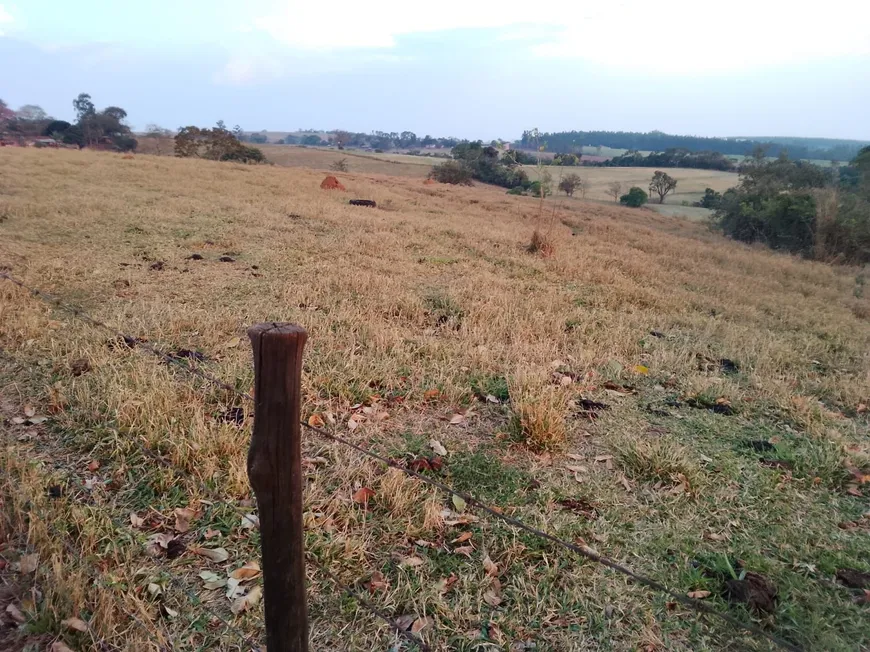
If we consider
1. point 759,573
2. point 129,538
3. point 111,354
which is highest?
point 111,354

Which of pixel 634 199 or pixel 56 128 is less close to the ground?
pixel 56 128

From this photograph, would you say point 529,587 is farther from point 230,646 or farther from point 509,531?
point 230,646

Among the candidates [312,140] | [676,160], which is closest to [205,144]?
[676,160]

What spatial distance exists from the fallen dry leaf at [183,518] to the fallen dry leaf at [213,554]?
0.20 metres

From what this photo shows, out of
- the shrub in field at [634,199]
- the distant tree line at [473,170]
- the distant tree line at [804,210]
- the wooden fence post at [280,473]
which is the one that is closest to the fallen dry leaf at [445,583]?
the wooden fence post at [280,473]

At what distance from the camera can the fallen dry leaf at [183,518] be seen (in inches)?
119

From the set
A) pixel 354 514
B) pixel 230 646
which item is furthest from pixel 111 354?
pixel 230 646

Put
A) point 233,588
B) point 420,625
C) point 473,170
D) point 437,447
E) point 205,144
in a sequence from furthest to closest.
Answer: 1. point 473,170
2. point 205,144
3. point 437,447
4. point 233,588
5. point 420,625

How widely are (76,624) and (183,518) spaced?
787 mm

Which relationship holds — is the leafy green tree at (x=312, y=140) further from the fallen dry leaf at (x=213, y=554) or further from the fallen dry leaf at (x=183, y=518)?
the fallen dry leaf at (x=213, y=554)

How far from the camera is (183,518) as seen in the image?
3078 millimetres

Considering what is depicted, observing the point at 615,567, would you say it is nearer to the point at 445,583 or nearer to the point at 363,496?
the point at 445,583

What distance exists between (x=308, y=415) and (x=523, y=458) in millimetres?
1622

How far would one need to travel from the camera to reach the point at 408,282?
836 cm
